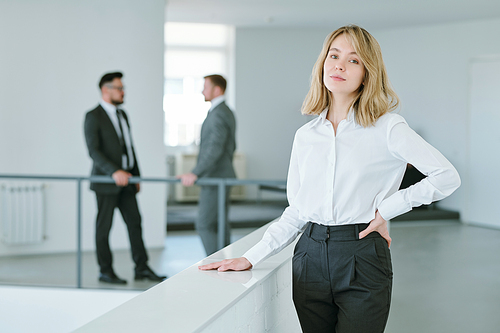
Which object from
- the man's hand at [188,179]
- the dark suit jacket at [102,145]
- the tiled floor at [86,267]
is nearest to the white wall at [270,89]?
the tiled floor at [86,267]

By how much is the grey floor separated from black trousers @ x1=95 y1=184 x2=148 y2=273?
18 cm

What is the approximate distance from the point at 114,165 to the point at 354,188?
2539 mm

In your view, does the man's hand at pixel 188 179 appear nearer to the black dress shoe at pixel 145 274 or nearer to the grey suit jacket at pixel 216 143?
the grey suit jacket at pixel 216 143

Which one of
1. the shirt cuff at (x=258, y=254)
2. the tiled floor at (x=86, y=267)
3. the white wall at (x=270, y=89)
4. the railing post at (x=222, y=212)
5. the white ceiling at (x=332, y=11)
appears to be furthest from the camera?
the white wall at (x=270, y=89)

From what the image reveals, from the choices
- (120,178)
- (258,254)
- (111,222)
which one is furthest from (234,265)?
(111,222)

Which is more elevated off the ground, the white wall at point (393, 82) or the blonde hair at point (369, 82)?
the white wall at point (393, 82)

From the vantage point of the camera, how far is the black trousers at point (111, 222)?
11.7 ft

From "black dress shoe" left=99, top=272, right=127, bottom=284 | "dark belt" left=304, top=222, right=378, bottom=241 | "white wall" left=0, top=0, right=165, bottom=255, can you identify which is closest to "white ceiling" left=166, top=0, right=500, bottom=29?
"white wall" left=0, top=0, right=165, bottom=255

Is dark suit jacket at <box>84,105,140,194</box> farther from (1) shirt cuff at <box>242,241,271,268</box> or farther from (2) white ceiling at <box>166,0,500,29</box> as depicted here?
(2) white ceiling at <box>166,0,500,29</box>

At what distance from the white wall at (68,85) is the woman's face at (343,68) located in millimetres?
3731

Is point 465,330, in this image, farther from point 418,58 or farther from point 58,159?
point 418,58

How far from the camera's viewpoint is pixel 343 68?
1215 millimetres

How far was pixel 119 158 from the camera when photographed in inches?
142

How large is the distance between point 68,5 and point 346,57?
4.04m
